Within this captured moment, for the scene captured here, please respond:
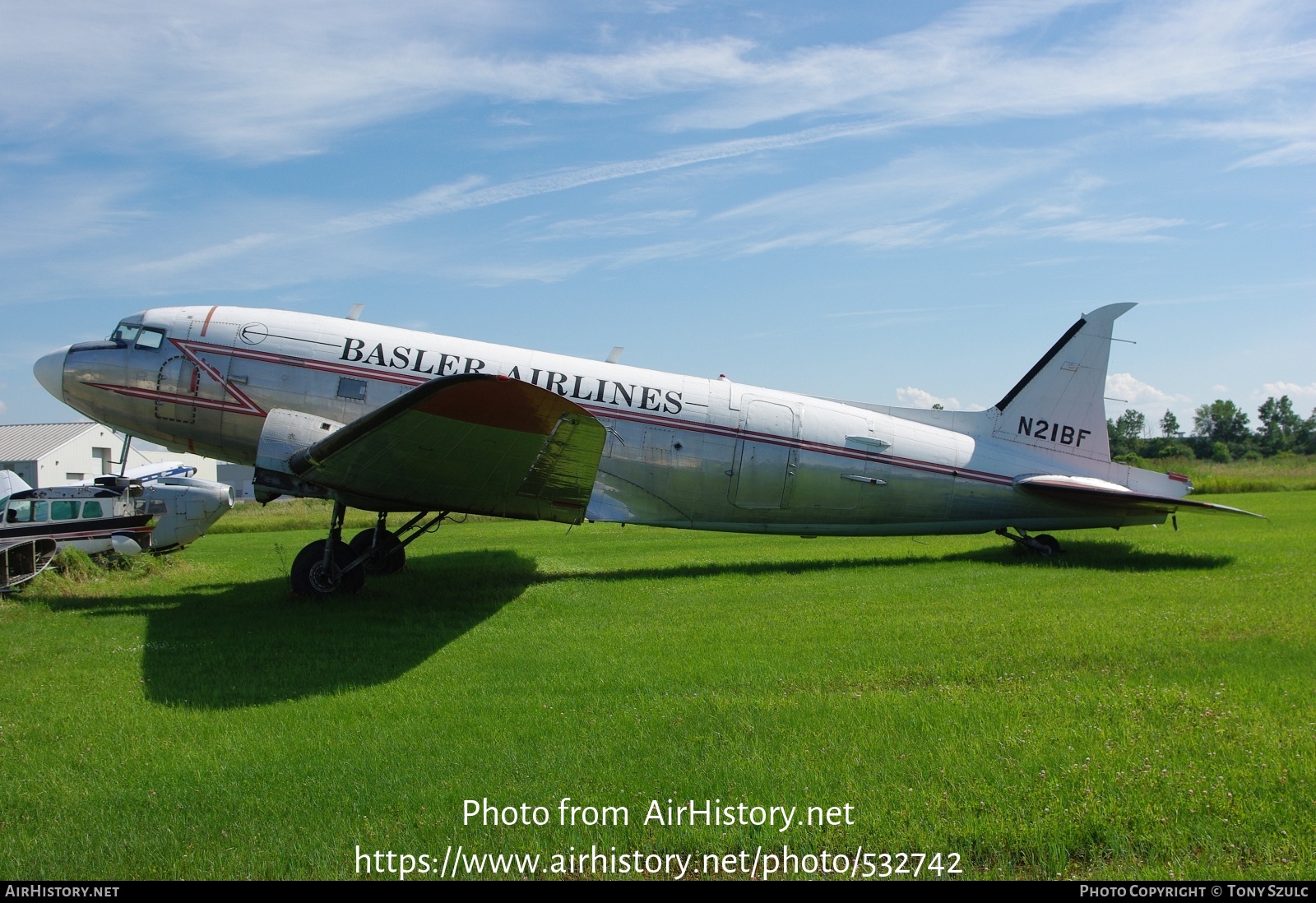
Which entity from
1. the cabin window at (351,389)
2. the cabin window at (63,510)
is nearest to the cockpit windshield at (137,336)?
the cabin window at (351,389)

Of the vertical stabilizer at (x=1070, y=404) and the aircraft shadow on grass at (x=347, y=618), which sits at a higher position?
the vertical stabilizer at (x=1070, y=404)

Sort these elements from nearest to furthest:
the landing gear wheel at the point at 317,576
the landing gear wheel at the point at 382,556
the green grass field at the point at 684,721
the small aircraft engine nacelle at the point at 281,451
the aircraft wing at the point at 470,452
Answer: the green grass field at the point at 684,721
the aircraft wing at the point at 470,452
the small aircraft engine nacelle at the point at 281,451
the landing gear wheel at the point at 317,576
the landing gear wheel at the point at 382,556

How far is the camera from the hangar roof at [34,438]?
47.1 m

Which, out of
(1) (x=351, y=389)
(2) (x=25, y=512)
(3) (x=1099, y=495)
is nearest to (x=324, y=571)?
(1) (x=351, y=389)

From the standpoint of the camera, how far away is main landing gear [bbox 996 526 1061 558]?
1439 centimetres

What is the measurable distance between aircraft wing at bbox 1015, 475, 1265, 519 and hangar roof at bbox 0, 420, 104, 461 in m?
51.5

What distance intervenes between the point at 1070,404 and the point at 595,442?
Answer: 31.7 feet

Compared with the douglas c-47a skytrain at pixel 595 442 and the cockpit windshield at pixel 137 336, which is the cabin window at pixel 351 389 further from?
the cockpit windshield at pixel 137 336

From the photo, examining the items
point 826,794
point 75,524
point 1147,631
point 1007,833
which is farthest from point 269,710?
point 75,524

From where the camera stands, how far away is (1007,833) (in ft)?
14.3

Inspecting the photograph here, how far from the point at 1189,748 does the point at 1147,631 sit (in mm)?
3546

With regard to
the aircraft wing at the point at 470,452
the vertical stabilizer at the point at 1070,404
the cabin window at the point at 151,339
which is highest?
the vertical stabilizer at the point at 1070,404

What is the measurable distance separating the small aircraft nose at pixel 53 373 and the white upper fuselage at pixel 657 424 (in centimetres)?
4

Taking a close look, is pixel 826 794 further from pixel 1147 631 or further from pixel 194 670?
pixel 194 670
